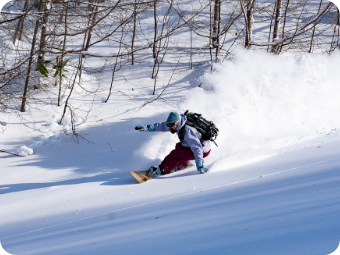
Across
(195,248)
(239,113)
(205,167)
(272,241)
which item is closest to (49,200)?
(205,167)

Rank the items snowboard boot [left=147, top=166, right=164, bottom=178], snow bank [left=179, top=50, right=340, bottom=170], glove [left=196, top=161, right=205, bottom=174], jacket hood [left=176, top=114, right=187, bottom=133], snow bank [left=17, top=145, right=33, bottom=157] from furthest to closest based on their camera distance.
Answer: snow bank [left=17, top=145, right=33, bottom=157] < snow bank [left=179, top=50, right=340, bottom=170] < snowboard boot [left=147, top=166, right=164, bottom=178] < jacket hood [left=176, top=114, right=187, bottom=133] < glove [left=196, top=161, right=205, bottom=174]

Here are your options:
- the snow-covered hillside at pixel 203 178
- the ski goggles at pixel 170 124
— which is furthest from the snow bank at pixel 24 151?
the ski goggles at pixel 170 124

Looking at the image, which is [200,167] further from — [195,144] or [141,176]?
[141,176]

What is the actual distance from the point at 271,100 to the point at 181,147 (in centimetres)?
314

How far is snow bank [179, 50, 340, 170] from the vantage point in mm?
5832

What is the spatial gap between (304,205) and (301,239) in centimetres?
50

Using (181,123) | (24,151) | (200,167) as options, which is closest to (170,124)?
(181,123)

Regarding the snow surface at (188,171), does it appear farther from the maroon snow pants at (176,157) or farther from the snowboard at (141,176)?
the maroon snow pants at (176,157)

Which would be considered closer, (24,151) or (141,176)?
(141,176)

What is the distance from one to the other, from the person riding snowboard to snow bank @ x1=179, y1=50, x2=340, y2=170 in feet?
2.34

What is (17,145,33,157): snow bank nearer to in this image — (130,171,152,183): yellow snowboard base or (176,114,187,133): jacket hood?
(130,171,152,183): yellow snowboard base

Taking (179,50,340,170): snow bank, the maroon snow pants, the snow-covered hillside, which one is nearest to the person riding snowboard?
the maroon snow pants

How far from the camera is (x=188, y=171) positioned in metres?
4.72

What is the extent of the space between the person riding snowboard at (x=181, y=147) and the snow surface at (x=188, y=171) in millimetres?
276
